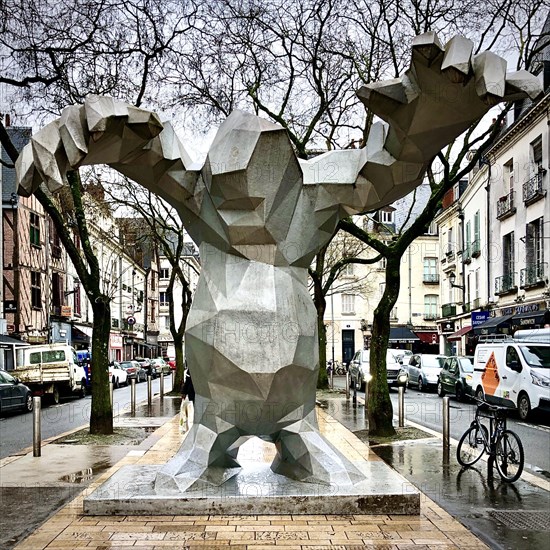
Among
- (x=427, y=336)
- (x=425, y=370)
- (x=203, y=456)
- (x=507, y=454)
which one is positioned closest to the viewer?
(x=203, y=456)

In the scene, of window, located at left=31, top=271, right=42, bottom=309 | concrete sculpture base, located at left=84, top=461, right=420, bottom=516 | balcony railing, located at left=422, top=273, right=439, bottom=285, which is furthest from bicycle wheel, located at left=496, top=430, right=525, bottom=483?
balcony railing, located at left=422, top=273, right=439, bottom=285

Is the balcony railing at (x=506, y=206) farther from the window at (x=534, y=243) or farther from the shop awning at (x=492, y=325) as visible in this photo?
the shop awning at (x=492, y=325)

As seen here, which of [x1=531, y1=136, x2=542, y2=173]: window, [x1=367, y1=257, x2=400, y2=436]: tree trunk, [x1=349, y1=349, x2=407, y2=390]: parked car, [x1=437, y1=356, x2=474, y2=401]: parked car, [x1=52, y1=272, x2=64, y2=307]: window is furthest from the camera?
[x1=52, y1=272, x2=64, y2=307]: window

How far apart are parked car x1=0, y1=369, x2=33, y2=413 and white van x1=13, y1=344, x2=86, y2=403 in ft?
9.52

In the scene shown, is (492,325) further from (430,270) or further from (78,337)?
(78,337)

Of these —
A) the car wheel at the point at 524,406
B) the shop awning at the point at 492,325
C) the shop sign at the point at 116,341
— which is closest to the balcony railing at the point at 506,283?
the shop awning at the point at 492,325

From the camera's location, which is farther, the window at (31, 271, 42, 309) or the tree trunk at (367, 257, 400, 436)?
the window at (31, 271, 42, 309)

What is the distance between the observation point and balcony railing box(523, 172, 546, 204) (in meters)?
23.4

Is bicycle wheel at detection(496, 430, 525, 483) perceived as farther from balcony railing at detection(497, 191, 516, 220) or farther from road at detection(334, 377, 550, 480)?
balcony railing at detection(497, 191, 516, 220)

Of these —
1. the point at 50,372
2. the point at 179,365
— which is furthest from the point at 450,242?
the point at 50,372

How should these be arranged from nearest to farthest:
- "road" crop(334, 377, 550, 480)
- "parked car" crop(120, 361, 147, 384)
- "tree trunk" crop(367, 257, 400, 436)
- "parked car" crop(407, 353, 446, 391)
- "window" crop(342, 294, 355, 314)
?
"road" crop(334, 377, 550, 480)
"tree trunk" crop(367, 257, 400, 436)
"parked car" crop(407, 353, 446, 391)
"parked car" crop(120, 361, 147, 384)
"window" crop(342, 294, 355, 314)

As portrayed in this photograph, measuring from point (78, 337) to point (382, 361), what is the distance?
34975 mm

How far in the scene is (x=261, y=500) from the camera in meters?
6.21

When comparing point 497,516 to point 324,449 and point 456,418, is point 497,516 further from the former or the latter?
point 456,418
